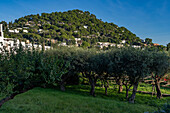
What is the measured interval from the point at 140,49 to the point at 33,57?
15452 mm

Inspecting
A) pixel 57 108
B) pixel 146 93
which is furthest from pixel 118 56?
pixel 146 93

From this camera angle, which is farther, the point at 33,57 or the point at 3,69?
the point at 33,57

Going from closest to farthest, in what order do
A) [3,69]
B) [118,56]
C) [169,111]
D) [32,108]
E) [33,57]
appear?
1. [169,111]
2. [3,69]
3. [33,57]
4. [32,108]
5. [118,56]

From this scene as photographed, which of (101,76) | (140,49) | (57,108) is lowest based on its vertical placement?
(57,108)

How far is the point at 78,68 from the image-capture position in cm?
2456

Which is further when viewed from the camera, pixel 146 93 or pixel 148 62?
pixel 146 93

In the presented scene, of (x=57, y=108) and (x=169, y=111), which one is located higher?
(x=169, y=111)

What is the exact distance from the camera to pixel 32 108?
44.8 ft

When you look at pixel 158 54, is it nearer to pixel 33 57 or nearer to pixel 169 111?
pixel 169 111

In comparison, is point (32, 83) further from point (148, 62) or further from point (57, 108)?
point (148, 62)

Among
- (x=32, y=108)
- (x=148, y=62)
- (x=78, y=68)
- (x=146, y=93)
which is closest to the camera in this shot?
(x=32, y=108)

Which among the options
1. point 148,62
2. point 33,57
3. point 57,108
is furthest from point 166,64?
point 33,57

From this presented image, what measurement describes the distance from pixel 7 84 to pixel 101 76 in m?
19.1

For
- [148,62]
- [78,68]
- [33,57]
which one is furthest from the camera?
[78,68]
